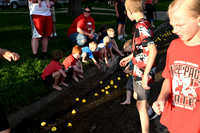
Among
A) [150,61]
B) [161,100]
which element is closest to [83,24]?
[150,61]

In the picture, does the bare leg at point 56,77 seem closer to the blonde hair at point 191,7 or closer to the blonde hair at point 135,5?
the blonde hair at point 135,5

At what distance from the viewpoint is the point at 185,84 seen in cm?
194

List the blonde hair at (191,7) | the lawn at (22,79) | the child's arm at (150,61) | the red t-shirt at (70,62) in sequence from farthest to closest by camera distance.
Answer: the red t-shirt at (70,62)
the lawn at (22,79)
the child's arm at (150,61)
the blonde hair at (191,7)

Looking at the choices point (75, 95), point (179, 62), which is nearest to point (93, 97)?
point (75, 95)

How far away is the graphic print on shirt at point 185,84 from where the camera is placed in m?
1.88

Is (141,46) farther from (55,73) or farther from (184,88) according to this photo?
(55,73)

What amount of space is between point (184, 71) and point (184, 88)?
160 millimetres

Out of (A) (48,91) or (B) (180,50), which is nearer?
(B) (180,50)

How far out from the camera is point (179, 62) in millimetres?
1974

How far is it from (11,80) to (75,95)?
150cm

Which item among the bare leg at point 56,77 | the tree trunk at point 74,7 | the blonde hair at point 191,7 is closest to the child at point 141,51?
the blonde hair at point 191,7

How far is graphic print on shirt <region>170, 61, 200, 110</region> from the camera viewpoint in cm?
188

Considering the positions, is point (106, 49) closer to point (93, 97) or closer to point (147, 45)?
point (93, 97)

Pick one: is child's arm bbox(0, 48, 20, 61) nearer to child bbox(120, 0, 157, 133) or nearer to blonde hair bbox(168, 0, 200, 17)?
child bbox(120, 0, 157, 133)
